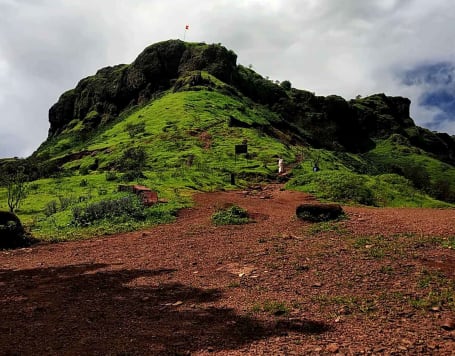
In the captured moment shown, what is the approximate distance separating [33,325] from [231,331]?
3.90 metres

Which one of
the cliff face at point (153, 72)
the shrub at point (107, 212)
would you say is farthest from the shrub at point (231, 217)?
the cliff face at point (153, 72)

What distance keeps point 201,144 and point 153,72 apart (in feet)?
193

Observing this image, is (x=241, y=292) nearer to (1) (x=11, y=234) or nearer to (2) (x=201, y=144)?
(1) (x=11, y=234)

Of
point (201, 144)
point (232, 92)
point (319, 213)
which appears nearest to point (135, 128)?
point (201, 144)

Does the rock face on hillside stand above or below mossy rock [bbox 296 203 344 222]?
above

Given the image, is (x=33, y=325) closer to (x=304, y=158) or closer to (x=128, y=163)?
(x=128, y=163)

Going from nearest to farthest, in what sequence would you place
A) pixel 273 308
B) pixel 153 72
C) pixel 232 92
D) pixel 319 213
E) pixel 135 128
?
1. pixel 273 308
2. pixel 319 213
3. pixel 135 128
4. pixel 232 92
5. pixel 153 72

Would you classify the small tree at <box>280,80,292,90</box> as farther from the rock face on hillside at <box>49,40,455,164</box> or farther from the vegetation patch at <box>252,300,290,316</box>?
the vegetation patch at <box>252,300,290,316</box>

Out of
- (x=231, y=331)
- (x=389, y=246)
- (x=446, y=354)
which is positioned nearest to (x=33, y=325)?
(x=231, y=331)

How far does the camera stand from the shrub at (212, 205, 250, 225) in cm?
1886

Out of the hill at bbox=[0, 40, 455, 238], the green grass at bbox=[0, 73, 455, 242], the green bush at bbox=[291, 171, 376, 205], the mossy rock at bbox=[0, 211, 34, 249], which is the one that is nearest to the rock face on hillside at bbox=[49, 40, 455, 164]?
the hill at bbox=[0, 40, 455, 238]

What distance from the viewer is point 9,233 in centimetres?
1722

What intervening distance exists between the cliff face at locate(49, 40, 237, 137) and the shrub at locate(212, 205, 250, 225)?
87804 mm

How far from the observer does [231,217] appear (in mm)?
19406
